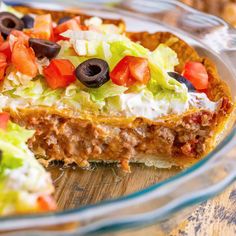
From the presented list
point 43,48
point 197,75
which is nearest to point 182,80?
point 197,75

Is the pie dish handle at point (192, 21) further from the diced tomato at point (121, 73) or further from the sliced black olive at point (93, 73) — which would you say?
the sliced black olive at point (93, 73)

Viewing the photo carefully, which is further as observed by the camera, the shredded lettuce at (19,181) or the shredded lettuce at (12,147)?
the shredded lettuce at (12,147)

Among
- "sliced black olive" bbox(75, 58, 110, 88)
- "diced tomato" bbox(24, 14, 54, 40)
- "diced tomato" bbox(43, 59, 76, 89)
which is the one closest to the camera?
"sliced black olive" bbox(75, 58, 110, 88)

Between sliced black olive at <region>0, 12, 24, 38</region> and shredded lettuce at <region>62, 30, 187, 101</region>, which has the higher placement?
shredded lettuce at <region>62, 30, 187, 101</region>

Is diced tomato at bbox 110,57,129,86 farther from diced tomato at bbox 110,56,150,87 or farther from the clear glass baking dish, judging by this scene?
the clear glass baking dish

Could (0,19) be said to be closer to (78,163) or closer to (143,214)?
(78,163)

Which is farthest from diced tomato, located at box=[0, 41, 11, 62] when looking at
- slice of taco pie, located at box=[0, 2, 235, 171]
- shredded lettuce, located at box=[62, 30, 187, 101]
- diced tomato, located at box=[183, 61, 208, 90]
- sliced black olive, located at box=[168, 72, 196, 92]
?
diced tomato, located at box=[183, 61, 208, 90]

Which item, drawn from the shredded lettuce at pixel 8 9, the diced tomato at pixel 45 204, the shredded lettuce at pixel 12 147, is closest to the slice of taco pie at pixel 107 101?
the shredded lettuce at pixel 12 147
